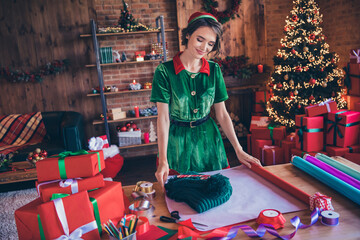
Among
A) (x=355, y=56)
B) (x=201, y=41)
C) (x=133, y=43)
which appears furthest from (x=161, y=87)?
(x=133, y=43)

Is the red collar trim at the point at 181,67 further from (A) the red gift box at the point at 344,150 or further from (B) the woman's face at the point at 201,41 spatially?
(A) the red gift box at the point at 344,150

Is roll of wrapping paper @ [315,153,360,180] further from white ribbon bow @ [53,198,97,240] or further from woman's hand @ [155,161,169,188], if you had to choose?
white ribbon bow @ [53,198,97,240]

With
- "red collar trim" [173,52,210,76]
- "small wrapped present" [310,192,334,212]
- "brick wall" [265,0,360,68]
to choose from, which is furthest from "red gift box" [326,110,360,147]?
"small wrapped present" [310,192,334,212]

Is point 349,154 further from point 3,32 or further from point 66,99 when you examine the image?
point 3,32

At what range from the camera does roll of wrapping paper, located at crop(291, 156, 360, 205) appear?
104 centimetres

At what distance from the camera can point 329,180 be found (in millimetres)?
1173

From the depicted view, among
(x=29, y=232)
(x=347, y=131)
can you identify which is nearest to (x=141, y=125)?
(x=347, y=131)

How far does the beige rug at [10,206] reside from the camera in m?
2.48

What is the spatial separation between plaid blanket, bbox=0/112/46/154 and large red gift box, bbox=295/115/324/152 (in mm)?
3700

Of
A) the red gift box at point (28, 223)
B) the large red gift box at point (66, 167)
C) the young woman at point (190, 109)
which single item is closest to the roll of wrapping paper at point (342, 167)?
the young woman at point (190, 109)

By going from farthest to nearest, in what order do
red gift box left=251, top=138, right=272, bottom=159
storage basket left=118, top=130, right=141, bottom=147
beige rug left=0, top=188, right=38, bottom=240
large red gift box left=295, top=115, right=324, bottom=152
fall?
storage basket left=118, top=130, right=141, bottom=147, red gift box left=251, top=138, right=272, bottom=159, large red gift box left=295, top=115, right=324, bottom=152, beige rug left=0, top=188, right=38, bottom=240

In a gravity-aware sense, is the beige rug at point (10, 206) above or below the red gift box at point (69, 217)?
below

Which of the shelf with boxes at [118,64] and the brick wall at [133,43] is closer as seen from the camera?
the shelf with boxes at [118,64]

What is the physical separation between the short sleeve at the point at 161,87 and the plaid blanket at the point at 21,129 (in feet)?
10.8
